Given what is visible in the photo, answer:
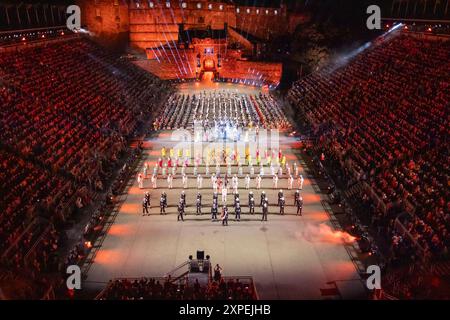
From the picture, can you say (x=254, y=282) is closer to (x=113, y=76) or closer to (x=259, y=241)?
(x=259, y=241)

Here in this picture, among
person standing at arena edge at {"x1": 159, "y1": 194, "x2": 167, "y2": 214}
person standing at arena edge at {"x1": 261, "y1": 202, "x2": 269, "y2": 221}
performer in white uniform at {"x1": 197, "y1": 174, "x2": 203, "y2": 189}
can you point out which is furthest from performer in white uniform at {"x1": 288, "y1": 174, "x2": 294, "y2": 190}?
person standing at arena edge at {"x1": 159, "y1": 194, "x2": 167, "y2": 214}

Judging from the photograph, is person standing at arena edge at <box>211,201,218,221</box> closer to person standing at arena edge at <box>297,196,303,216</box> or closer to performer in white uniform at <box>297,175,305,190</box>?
person standing at arena edge at <box>297,196,303,216</box>

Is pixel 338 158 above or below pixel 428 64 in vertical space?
below

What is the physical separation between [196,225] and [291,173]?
8.98 meters

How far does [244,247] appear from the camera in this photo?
723 inches

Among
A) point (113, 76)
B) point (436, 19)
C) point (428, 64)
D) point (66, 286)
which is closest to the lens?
point (66, 286)

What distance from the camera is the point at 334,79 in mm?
40938

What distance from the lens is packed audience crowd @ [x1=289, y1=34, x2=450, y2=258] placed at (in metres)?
18.2

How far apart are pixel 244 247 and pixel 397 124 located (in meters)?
14.2

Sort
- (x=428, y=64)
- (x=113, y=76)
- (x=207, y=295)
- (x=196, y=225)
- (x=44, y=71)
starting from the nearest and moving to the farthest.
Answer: (x=207, y=295), (x=196, y=225), (x=428, y=64), (x=44, y=71), (x=113, y=76)

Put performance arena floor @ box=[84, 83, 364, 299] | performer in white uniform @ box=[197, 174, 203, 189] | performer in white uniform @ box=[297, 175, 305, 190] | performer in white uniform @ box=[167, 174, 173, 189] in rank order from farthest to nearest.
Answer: performer in white uniform @ box=[197, 174, 203, 189]
performer in white uniform @ box=[167, 174, 173, 189]
performer in white uniform @ box=[297, 175, 305, 190]
performance arena floor @ box=[84, 83, 364, 299]

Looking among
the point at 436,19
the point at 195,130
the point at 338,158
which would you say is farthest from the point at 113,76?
the point at 436,19

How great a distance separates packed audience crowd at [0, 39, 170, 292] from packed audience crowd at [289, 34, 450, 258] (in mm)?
14866

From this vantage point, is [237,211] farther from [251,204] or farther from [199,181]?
[199,181]
